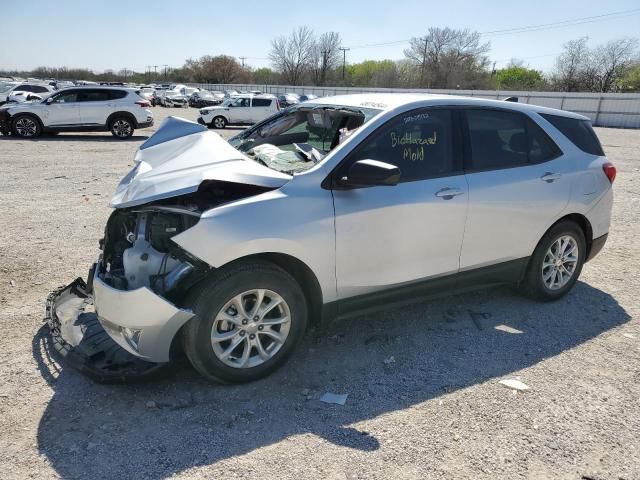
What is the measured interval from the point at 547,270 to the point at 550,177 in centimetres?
86

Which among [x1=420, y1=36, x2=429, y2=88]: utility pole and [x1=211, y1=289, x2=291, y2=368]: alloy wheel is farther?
[x1=420, y1=36, x2=429, y2=88]: utility pole

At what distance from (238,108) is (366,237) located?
22292 millimetres

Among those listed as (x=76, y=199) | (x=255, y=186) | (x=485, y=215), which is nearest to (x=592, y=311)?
(x=485, y=215)

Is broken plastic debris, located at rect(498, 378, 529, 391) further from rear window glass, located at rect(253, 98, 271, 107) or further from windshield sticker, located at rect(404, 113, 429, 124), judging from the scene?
rear window glass, located at rect(253, 98, 271, 107)

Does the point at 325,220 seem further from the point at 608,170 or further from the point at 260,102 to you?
the point at 260,102

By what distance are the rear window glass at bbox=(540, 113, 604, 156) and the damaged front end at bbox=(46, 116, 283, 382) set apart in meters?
2.80

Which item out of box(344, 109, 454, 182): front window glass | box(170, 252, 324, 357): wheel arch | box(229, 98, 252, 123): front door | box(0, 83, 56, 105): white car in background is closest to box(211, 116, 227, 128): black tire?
box(229, 98, 252, 123): front door

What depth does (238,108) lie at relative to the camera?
2412cm

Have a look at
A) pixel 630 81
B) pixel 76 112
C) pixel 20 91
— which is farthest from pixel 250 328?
pixel 630 81

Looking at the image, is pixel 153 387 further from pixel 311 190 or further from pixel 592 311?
pixel 592 311

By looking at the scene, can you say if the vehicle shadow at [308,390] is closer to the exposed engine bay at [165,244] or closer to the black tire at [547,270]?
the black tire at [547,270]

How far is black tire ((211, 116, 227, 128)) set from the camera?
2422 centimetres

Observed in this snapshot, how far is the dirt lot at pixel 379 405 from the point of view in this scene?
2.48 metres

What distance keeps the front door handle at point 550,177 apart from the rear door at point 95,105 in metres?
16.2
